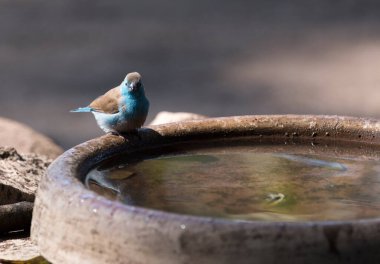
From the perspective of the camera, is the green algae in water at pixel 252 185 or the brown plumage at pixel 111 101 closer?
the green algae in water at pixel 252 185

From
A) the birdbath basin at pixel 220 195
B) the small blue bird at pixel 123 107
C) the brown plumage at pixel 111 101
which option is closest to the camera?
the birdbath basin at pixel 220 195

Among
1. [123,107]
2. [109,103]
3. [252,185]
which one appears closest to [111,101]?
[109,103]

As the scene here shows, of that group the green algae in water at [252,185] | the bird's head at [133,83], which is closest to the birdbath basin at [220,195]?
the green algae in water at [252,185]

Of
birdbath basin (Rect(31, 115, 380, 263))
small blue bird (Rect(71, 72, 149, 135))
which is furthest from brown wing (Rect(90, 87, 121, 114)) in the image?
birdbath basin (Rect(31, 115, 380, 263))

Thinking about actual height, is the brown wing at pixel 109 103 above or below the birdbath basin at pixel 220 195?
above

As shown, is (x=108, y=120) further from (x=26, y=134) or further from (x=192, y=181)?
(x=26, y=134)

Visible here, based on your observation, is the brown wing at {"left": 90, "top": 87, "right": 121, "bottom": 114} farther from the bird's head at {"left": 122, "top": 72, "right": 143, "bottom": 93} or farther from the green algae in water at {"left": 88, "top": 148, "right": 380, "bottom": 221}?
the green algae in water at {"left": 88, "top": 148, "right": 380, "bottom": 221}

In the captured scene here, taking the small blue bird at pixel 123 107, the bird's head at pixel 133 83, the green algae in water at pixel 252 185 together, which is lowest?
the green algae in water at pixel 252 185

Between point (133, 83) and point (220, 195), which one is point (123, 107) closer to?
point (133, 83)

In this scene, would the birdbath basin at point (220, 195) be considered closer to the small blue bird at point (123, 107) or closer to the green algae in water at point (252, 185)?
the green algae in water at point (252, 185)
